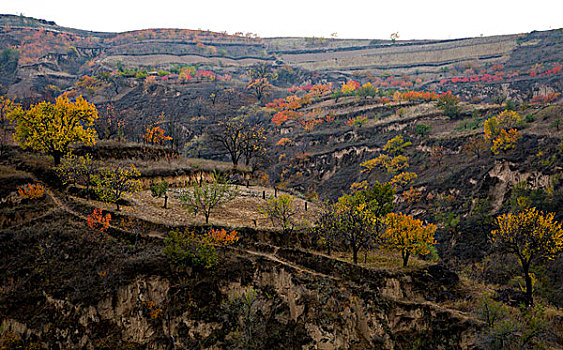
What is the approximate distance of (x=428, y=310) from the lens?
26391mm

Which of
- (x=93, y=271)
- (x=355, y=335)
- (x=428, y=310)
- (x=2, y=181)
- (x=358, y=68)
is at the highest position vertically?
(x=358, y=68)

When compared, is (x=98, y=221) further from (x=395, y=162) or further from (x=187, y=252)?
(x=395, y=162)

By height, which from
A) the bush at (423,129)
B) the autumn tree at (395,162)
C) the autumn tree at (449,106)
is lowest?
the autumn tree at (395,162)

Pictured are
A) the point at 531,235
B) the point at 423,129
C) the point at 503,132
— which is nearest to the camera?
the point at 531,235

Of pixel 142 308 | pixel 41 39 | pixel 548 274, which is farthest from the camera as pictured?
pixel 41 39

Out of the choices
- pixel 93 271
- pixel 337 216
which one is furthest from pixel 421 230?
pixel 93 271

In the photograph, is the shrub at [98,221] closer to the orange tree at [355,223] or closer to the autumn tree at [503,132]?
the orange tree at [355,223]

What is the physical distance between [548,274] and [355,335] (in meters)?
22.5

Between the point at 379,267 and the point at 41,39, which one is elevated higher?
the point at 41,39

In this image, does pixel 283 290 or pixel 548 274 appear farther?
pixel 548 274

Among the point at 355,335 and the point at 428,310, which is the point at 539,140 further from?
the point at 355,335

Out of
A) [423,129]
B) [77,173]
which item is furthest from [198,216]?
[423,129]

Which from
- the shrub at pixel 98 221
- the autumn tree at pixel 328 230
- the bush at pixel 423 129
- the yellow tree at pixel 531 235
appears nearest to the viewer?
the shrub at pixel 98 221

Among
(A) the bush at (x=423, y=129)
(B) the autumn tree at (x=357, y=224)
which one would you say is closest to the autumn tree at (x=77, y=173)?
(B) the autumn tree at (x=357, y=224)
